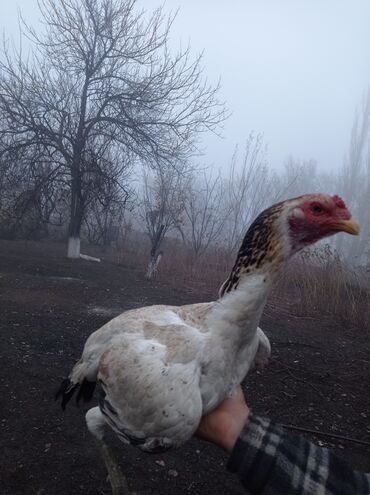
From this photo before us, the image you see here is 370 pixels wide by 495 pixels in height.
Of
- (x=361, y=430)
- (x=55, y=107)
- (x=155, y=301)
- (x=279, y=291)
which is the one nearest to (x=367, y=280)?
(x=279, y=291)

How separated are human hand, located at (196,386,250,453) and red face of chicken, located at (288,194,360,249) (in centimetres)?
75

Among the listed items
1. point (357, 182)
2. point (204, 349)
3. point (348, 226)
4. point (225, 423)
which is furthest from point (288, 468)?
point (357, 182)

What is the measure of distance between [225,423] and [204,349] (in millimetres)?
298

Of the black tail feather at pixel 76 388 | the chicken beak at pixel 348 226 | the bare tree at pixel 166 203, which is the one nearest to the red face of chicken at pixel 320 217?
the chicken beak at pixel 348 226

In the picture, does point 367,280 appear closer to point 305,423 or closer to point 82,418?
point 305,423

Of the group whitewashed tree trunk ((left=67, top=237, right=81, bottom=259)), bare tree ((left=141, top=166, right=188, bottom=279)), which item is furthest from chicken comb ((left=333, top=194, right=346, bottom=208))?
whitewashed tree trunk ((left=67, top=237, right=81, bottom=259))

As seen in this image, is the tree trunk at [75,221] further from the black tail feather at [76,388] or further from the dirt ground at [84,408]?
the black tail feather at [76,388]

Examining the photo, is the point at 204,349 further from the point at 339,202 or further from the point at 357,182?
the point at 357,182

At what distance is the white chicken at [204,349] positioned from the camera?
1559 millimetres

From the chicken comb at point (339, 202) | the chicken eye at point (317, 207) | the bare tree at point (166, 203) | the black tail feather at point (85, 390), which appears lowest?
the black tail feather at point (85, 390)

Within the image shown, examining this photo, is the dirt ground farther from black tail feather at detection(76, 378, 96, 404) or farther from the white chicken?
the white chicken

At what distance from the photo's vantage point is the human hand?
4.87ft

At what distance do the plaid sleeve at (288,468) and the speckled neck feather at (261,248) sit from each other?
24.1 inches

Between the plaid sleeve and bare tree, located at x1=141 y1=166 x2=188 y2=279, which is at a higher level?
bare tree, located at x1=141 y1=166 x2=188 y2=279
